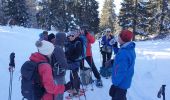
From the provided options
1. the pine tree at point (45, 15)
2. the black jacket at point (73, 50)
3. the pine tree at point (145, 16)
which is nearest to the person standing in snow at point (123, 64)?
the black jacket at point (73, 50)

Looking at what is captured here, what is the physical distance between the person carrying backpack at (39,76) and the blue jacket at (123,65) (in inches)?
55.5

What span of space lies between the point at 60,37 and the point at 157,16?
41.2 m

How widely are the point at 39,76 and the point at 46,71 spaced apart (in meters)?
0.18

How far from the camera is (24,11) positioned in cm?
5138

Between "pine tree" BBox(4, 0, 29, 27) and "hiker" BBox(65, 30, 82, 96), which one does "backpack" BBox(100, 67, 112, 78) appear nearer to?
"hiker" BBox(65, 30, 82, 96)

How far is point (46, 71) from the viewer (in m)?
6.16

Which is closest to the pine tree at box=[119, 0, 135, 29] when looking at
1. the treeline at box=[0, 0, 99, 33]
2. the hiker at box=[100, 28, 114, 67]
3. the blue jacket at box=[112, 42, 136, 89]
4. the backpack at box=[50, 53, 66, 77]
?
the treeline at box=[0, 0, 99, 33]

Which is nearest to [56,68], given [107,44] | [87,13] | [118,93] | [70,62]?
[118,93]

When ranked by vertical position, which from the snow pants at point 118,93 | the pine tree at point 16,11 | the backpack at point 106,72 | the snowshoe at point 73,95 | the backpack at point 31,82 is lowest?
the snowshoe at point 73,95

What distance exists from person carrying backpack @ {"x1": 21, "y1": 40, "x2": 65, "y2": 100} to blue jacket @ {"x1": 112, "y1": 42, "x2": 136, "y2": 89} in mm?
1409

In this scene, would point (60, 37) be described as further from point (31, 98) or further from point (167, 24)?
point (167, 24)

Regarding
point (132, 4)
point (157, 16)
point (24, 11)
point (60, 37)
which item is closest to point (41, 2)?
point (24, 11)

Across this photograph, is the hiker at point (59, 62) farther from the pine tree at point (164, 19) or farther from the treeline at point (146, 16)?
the pine tree at point (164, 19)

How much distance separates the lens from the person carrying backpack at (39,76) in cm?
619
